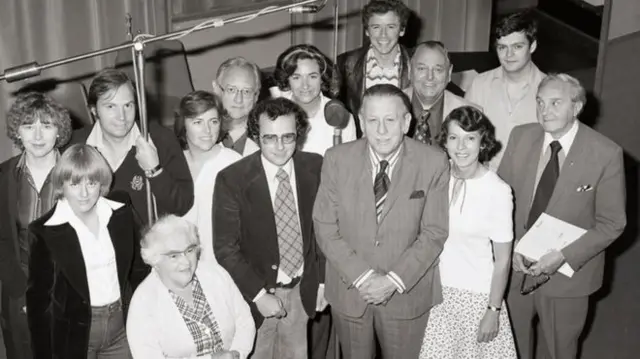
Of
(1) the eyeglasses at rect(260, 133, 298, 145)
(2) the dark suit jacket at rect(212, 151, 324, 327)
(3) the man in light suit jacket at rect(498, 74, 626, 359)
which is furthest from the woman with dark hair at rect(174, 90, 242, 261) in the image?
(3) the man in light suit jacket at rect(498, 74, 626, 359)

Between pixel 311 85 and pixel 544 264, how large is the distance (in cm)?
130

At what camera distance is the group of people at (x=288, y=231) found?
2719mm

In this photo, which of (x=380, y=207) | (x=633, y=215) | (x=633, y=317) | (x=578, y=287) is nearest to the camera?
(x=380, y=207)

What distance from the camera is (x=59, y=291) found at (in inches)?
107

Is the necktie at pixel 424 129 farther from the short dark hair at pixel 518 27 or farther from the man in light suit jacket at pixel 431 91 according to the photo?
the short dark hair at pixel 518 27

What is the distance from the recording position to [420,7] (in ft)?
23.7

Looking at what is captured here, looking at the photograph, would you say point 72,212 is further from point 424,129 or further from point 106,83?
point 424,129

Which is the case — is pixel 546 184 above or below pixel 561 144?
below

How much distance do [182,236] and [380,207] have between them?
766 millimetres

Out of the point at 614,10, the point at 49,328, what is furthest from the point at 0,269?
the point at 614,10

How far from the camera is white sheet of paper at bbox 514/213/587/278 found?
3.10m

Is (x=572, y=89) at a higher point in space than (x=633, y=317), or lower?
higher

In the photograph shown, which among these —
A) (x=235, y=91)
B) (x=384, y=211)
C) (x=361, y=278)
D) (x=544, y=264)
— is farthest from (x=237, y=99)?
(x=544, y=264)

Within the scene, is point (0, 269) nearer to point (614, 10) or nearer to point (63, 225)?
point (63, 225)
